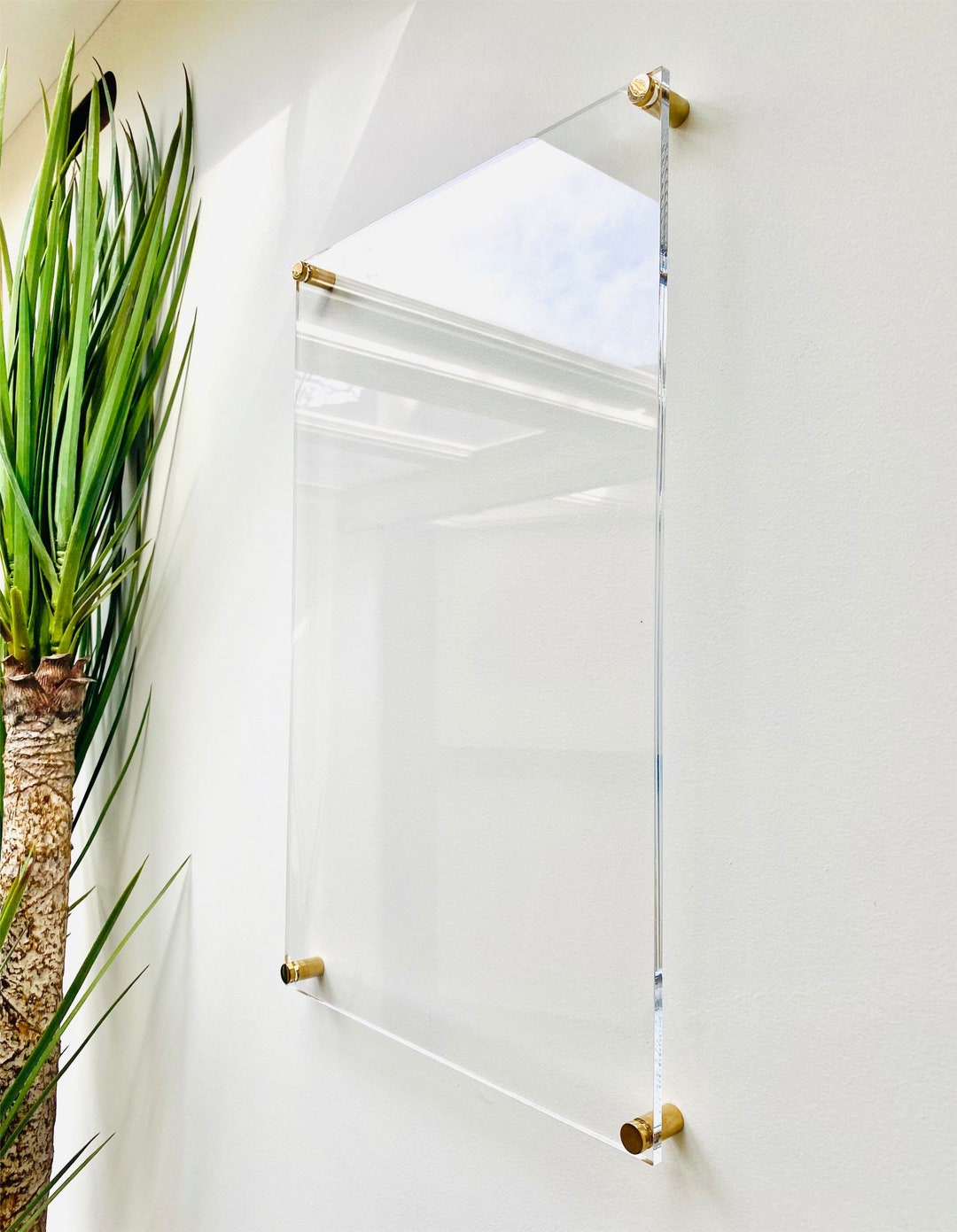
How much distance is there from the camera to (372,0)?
118 cm

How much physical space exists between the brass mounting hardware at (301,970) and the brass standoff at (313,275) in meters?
0.79

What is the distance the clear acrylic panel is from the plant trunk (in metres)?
0.41

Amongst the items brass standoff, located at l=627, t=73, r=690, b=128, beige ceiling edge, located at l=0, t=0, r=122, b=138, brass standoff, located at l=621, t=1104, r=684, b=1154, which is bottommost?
brass standoff, located at l=621, t=1104, r=684, b=1154

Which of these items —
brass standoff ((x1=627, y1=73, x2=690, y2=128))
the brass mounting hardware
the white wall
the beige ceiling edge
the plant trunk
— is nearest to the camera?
the white wall

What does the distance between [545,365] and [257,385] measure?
0.60m

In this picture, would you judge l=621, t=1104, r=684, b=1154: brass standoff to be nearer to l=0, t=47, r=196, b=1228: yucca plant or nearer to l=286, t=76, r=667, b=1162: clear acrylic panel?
l=286, t=76, r=667, b=1162: clear acrylic panel

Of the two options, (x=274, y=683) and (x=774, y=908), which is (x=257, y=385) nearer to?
(x=274, y=683)

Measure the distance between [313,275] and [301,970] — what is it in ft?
2.67

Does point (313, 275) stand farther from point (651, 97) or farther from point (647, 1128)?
point (647, 1128)

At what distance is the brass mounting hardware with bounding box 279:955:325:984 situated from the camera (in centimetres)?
109

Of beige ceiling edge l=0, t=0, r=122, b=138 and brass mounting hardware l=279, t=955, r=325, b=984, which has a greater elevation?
beige ceiling edge l=0, t=0, r=122, b=138

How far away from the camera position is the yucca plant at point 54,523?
1.29 metres

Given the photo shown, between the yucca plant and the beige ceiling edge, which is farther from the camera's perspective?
the beige ceiling edge

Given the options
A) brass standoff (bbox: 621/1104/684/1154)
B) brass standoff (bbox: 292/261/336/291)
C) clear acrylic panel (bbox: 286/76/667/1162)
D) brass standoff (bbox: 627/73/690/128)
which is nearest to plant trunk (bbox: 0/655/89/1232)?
clear acrylic panel (bbox: 286/76/667/1162)
